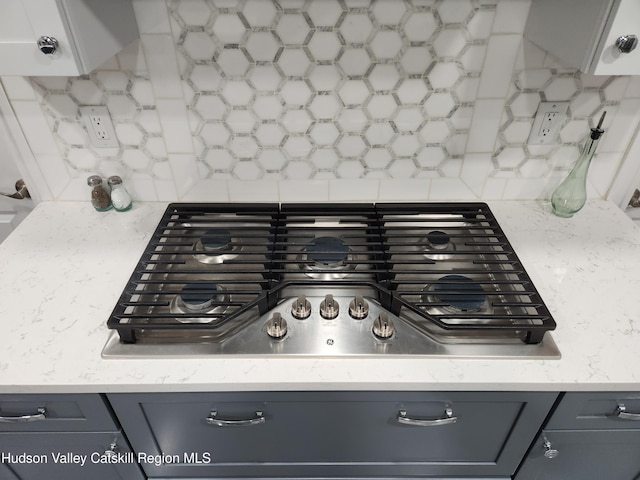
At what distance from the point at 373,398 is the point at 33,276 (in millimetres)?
898

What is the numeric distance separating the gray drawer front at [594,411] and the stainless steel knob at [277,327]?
2.00ft

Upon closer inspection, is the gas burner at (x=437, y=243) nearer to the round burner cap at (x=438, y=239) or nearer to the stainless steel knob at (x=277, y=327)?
the round burner cap at (x=438, y=239)

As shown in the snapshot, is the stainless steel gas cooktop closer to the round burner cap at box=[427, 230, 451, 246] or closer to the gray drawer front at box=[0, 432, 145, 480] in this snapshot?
the round burner cap at box=[427, 230, 451, 246]

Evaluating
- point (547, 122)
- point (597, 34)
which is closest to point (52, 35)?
point (597, 34)

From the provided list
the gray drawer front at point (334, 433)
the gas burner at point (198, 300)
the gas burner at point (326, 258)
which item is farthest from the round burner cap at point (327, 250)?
the gray drawer front at point (334, 433)

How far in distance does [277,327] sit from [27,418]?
0.56 metres

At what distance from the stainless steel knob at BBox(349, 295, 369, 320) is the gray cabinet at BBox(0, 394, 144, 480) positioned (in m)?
0.56

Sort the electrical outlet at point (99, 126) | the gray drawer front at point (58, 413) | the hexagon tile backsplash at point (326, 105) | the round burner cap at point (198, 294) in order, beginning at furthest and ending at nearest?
the electrical outlet at point (99, 126), the hexagon tile backsplash at point (326, 105), the round burner cap at point (198, 294), the gray drawer front at point (58, 413)

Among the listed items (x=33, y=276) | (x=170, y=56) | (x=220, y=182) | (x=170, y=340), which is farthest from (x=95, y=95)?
(x=170, y=340)

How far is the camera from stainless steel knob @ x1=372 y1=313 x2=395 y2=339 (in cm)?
99

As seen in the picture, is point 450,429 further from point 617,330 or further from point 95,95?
point 95,95

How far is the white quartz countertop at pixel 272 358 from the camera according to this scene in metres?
0.92

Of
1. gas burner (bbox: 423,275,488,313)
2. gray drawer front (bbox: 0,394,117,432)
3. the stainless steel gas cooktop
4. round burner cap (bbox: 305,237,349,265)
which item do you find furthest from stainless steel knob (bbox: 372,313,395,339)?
gray drawer front (bbox: 0,394,117,432)

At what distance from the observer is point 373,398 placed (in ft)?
3.14
